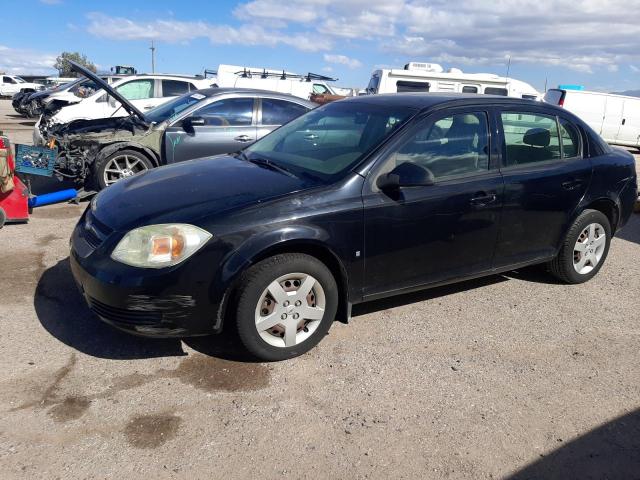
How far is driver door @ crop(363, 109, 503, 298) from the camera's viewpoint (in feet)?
11.6

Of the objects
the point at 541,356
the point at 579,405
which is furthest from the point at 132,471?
the point at 541,356

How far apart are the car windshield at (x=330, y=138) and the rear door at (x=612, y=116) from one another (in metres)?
14.9

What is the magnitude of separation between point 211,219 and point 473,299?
2.43 m

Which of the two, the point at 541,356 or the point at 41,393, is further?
the point at 541,356

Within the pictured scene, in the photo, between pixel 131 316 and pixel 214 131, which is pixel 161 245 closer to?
pixel 131 316

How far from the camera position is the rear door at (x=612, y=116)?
16.4 meters

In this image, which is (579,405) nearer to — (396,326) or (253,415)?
(396,326)

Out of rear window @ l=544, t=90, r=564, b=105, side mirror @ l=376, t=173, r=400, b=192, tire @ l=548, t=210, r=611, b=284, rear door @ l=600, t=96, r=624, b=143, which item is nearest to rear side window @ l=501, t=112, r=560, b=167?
tire @ l=548, t=210, r=611, b=284

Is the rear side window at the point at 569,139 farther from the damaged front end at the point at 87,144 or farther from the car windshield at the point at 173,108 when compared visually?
the damaged front end at the point at 87,144

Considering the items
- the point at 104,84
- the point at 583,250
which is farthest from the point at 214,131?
the point at 583,250

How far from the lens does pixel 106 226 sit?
10.7 ft

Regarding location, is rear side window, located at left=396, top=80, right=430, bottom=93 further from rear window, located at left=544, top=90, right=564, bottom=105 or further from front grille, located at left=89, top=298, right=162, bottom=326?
front grille, located at left=89, top=298, right=162, bottom=326

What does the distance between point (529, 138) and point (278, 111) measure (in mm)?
4284

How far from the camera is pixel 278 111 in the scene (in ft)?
25.5
